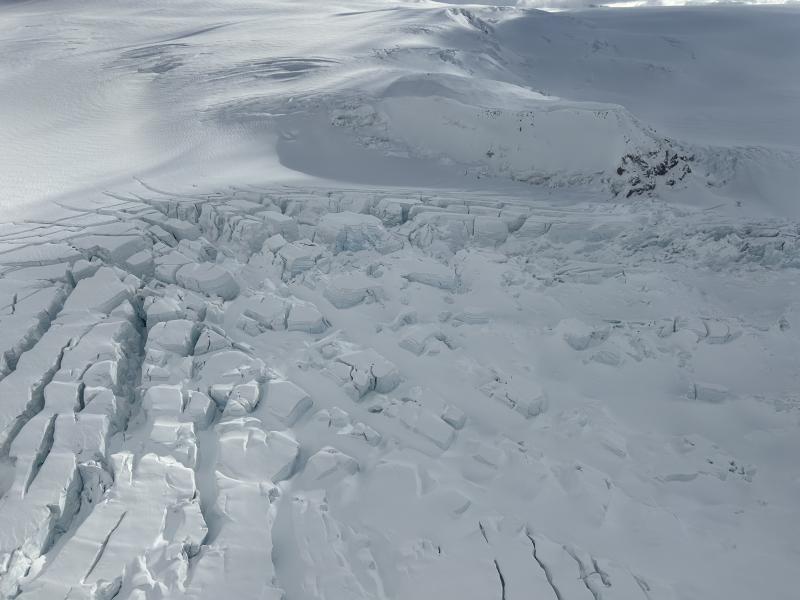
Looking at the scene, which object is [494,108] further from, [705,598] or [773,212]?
[705,598]

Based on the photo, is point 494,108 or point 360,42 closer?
point 494,108

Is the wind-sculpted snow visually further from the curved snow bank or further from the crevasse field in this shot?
the curved snow bank

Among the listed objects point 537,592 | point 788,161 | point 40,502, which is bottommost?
point 537,592

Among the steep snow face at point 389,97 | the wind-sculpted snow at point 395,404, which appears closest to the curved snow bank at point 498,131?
the steep snow face at point 389,97

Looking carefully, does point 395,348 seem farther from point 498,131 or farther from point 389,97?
point 389,97

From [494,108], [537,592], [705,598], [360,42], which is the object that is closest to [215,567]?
[537,592]

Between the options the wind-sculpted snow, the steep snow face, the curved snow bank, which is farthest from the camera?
the steep snow face

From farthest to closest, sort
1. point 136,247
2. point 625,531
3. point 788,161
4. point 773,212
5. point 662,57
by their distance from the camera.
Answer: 1. point 662,57
2. point 788,161
3. point 773,212
4. point 136,247
5. point 625,531

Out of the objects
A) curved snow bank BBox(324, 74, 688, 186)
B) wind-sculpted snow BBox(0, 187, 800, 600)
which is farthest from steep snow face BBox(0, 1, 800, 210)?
wind-sculpted snow BBox(0, 187, 800, 600)

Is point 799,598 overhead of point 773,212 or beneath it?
beneath
